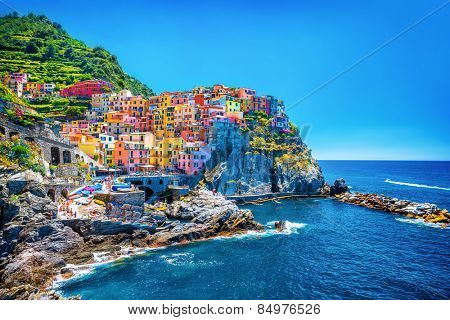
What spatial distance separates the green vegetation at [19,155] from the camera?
1706 inches

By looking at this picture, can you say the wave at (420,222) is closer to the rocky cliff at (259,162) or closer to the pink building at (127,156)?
the rocky cliff at (259,162)

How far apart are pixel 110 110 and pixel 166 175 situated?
131ft

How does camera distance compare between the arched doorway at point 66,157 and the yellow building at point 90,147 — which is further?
the yellow building at point 90,147

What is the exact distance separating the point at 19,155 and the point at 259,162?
57.2 meters

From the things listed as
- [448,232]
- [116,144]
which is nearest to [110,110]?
[116,144]

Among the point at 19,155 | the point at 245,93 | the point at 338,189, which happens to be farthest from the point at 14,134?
the point at 338,189

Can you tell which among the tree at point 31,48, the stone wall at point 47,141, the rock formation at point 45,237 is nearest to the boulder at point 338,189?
the rock formation at point 45,237

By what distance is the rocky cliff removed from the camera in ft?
270

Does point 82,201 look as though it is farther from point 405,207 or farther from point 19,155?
point 405,207

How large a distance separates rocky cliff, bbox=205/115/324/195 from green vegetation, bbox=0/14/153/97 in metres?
65.3

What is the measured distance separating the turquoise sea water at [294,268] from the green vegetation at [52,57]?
94.8 metres

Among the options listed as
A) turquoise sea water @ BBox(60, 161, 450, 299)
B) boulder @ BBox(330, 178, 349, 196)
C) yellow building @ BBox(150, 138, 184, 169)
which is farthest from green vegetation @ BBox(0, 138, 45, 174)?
boulder @ BBox(330, 178, 349, 196)

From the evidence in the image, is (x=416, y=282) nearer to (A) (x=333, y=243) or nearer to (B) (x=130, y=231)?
(A) (x=333, y=243)

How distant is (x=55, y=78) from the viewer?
11962 cm
